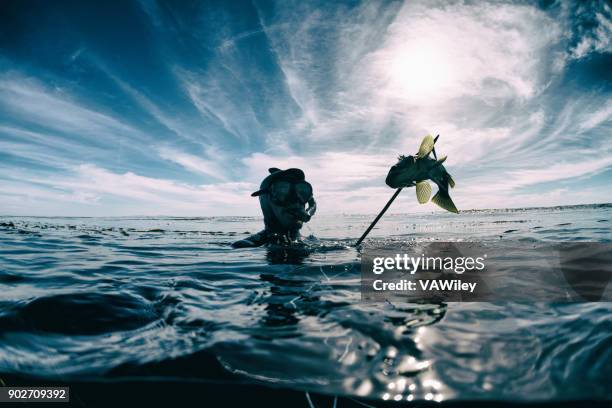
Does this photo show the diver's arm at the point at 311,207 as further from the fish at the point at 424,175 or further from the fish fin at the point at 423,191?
the fish fin at the point at 423,191

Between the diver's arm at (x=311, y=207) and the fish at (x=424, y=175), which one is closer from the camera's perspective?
the fish at (x=424, y=175)

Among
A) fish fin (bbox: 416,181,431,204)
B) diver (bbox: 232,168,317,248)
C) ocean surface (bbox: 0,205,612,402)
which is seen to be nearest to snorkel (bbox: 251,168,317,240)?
diver (bbox: 232,168,317,248)

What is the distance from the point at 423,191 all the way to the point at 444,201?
40 cm

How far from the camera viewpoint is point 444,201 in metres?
5.49

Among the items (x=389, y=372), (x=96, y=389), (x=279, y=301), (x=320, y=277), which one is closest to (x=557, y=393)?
(x=389, y=372)

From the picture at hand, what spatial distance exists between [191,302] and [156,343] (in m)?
1.13

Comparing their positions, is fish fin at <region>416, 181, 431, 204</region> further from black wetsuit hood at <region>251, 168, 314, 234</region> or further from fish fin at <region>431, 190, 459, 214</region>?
black wetsuit hood at <region>251, 168, 314, 234</region>

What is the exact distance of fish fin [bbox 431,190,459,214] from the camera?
541 cm

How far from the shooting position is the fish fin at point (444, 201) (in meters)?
5.41

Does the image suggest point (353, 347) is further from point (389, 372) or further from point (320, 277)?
point (320, 277)

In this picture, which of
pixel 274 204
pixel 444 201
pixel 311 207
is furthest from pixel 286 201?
pixel 444 201

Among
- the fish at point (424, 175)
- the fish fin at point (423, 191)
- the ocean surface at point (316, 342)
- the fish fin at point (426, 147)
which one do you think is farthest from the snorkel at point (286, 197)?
the ocean surface at point (316, 342)

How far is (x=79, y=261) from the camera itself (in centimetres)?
643

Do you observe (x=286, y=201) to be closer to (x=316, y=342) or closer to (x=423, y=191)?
(x=423, y=191)
